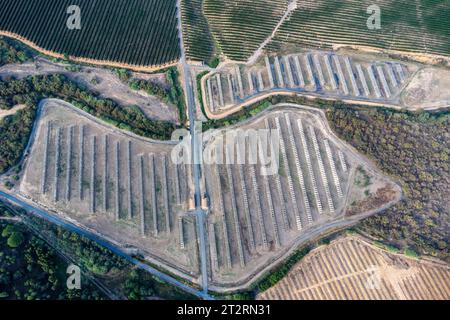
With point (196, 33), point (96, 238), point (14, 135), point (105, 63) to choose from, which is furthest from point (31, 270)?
point (196, 33)

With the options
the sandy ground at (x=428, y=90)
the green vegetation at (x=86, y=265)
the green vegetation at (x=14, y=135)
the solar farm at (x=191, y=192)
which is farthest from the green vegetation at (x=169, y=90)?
the sandy ground at (x=428, y=90)

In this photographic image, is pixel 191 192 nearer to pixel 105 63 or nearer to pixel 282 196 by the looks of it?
pixel 282 196

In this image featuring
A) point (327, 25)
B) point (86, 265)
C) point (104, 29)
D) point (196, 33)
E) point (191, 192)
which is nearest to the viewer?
point (86, 265)

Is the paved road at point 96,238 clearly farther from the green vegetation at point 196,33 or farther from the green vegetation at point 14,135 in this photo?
the green vegetation at point 196,33

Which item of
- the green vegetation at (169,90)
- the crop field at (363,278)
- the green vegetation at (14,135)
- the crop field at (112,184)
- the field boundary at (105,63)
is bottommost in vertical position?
the crop field at (363,278)
